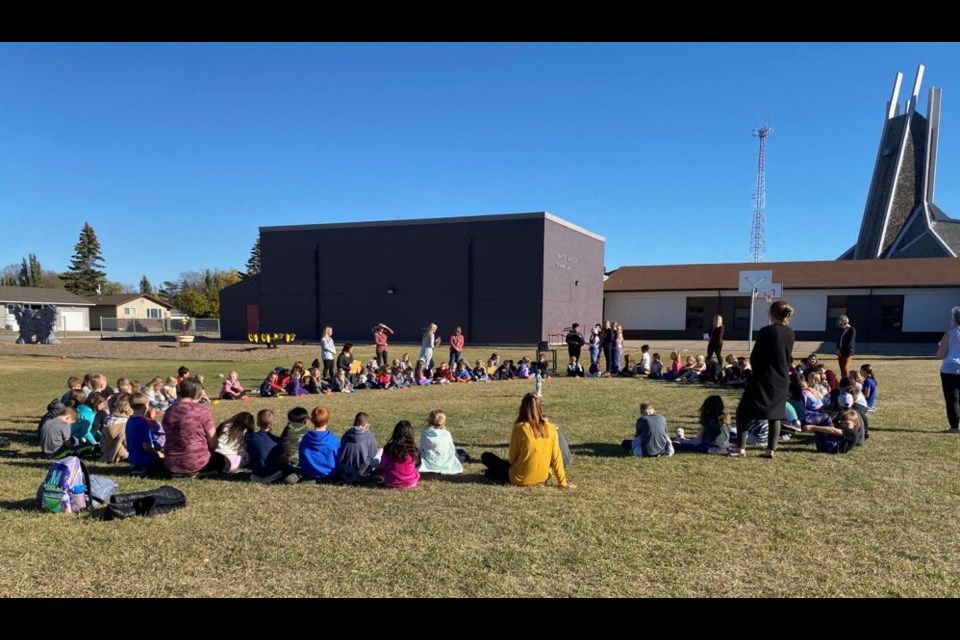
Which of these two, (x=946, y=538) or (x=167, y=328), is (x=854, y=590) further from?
(x=167, y=328)

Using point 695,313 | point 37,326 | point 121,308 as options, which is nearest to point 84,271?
point 121,308

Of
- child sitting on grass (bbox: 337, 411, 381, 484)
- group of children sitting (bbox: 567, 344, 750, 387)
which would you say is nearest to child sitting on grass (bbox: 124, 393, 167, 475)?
child sitting on grass (bbox: 337, 411, 381, 484)

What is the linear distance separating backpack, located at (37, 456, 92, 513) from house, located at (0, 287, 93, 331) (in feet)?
208

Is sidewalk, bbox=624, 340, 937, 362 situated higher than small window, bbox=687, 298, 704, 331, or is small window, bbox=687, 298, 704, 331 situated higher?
small window, bbox=687, 298, 704, 331

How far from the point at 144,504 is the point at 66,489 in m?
0.71

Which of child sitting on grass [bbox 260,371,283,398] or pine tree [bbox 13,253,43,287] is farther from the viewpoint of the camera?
pine tree [bbox 13,253,43,287]

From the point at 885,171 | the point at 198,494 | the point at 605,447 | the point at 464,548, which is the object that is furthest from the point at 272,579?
the point at 885,171

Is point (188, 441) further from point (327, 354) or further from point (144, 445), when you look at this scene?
point (327, 354)

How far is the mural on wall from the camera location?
30875 mm

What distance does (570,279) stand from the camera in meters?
33.9

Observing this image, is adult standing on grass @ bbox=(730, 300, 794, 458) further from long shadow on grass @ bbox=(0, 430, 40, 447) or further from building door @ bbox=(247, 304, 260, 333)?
building door @ bbox=(247, 304, 260, 333)

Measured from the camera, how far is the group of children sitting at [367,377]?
12.9 meters

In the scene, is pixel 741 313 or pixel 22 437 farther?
pixel 741 313

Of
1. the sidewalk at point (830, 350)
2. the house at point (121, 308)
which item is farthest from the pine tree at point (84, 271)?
the sidewalk at point (830, 350)
